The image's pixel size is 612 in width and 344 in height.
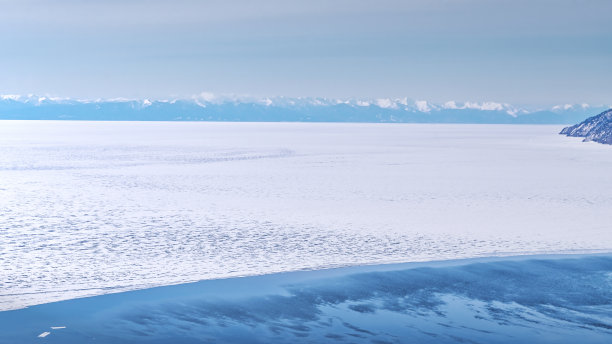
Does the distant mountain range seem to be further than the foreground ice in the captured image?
Yes

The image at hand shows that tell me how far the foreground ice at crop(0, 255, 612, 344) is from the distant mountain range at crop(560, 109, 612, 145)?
275ft

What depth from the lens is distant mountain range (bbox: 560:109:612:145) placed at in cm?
9711

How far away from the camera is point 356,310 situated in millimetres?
12750

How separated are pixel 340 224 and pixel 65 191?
44.5 feet

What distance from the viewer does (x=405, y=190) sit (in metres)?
30.9

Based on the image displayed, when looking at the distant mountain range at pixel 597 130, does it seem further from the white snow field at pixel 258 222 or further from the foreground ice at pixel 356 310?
the foreground ice at pixel 356 310

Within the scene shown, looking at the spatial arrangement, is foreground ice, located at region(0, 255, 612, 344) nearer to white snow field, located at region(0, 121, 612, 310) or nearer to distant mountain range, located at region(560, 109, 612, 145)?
white snow field, located at region(0, 121, 612, 310)

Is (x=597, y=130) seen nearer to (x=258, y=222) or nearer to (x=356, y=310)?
(x=258, y=222)

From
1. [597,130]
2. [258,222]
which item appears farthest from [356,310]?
[597,130]

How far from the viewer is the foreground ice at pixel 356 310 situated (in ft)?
36.5

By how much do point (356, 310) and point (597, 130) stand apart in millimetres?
102242

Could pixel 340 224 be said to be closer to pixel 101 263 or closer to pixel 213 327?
pixel 101 263

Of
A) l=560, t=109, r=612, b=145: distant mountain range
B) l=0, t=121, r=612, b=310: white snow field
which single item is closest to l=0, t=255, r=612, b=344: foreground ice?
l=0, t=121, r=612, b=310: white snow field

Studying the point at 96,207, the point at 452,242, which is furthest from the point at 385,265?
the point at 96,207
